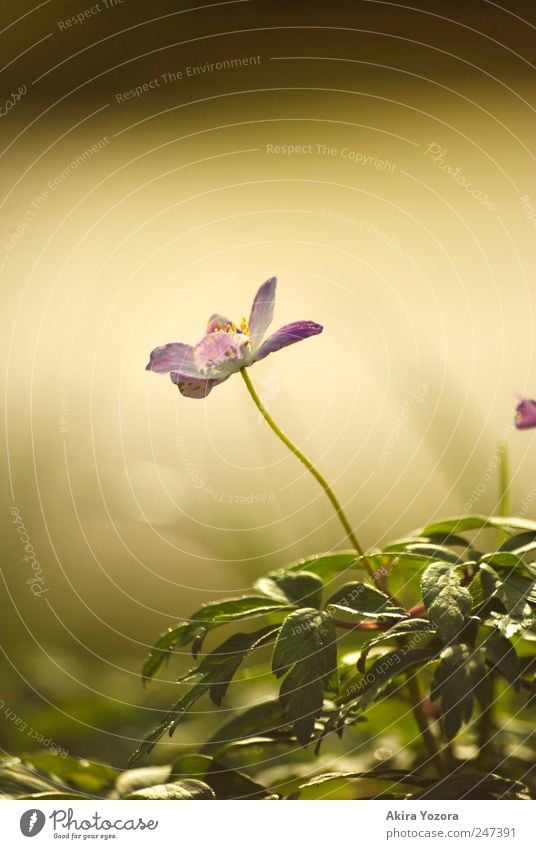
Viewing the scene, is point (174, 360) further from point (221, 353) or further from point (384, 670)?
point (384, 670)

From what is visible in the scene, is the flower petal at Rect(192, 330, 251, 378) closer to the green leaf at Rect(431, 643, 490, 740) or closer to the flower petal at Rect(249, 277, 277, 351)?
the flower petal at Rect(249, 277, 277, 351)

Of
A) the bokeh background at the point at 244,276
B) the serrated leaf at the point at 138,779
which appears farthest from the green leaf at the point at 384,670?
the bokeh background at the point at 244,276

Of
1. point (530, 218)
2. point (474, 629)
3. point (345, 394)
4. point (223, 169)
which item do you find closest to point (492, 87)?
point (530, 218)

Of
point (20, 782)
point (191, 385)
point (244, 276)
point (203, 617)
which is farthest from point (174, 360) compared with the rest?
point (244, 276)

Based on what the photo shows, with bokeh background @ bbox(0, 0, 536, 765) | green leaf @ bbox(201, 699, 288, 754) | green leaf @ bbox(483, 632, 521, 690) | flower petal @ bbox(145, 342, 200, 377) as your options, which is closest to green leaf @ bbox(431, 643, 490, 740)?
green leaf @ bbox(483, 632, 521, 690)

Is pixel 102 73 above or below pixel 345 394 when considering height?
above
